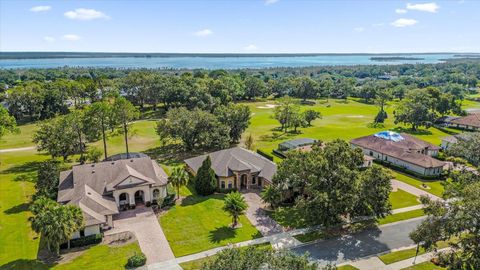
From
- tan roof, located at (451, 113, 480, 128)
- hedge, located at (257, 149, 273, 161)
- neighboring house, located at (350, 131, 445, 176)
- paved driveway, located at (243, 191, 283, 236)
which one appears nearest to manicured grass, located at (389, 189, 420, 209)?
neighboring house, located at (350, 131, 445, 176)

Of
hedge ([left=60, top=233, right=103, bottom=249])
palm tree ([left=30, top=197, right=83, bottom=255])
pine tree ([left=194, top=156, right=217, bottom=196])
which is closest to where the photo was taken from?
palm tree ([left=30, top=197, right=83, bottom=255])

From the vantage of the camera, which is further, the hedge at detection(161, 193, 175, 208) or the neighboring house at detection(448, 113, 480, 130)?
the neighboring house at detection(448, 113, 480, 130)

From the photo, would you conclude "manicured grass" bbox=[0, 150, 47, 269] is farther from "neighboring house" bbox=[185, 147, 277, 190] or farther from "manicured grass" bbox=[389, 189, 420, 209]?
"manicured grass" bbox=[389, 189, 420, 209]

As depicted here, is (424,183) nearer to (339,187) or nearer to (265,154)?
(339,187)

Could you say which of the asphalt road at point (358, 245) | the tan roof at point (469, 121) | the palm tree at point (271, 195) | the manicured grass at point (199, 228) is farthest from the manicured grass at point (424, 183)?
the tan roof at point (469, 121)

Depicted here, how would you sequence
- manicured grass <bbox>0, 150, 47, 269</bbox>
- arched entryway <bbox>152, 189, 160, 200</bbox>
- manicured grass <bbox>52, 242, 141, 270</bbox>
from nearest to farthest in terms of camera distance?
manicured grass <bbox>52, 242, 141, 270</bbox> < manicured grass <bbox>0, 150, 47, 269</bbox> < arched entryway <bbox>152, 189, 160, 200</bbox>

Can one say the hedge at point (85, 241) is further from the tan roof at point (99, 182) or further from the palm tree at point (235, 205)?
the palm tree at point (235, 205)

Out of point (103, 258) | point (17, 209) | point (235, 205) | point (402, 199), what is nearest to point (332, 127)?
point (402, 199)
